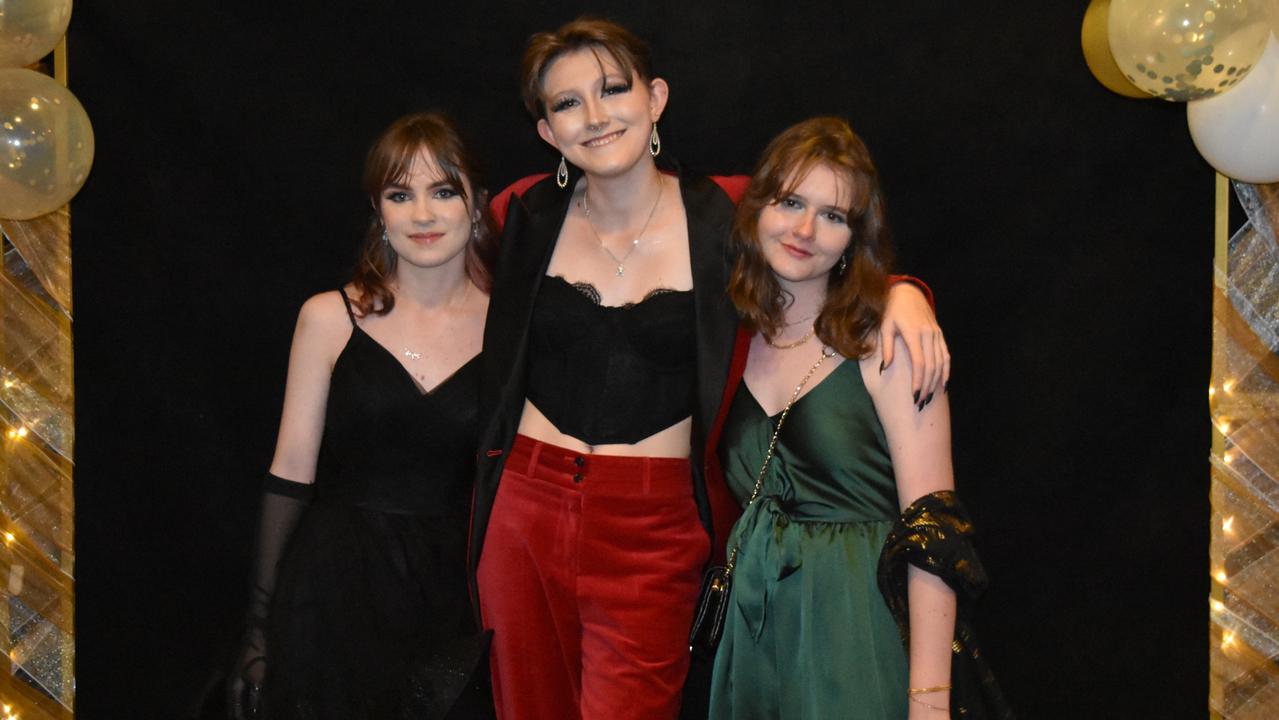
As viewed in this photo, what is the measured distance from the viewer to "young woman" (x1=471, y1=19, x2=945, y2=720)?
238 cm

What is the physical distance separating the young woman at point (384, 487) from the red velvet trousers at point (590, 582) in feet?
0.45

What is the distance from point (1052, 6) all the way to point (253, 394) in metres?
2.38

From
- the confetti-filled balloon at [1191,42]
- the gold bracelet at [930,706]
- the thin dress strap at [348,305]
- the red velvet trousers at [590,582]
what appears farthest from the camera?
the thin dress strap at [348,305]

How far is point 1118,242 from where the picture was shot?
118 inches

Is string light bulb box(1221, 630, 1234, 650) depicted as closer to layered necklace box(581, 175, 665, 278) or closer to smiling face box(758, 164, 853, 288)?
smiling face box(758, 164, 853, 288)

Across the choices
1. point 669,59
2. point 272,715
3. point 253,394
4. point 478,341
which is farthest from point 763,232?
point 253,394

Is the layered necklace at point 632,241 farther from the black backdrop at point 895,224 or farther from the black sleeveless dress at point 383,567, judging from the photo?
the black backdrop at point 895,224

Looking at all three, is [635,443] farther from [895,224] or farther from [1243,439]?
[1243,439]

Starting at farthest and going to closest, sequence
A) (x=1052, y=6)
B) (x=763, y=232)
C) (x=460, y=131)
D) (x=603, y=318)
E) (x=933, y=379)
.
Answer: (x=1052, y=6)
(x=460, y=131)
(x=603, y=318)
(x=763, y=232)
(x=933, y=379)

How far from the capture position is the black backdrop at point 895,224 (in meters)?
2.98

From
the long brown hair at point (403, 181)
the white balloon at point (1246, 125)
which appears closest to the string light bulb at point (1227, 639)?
the white balloon at point (1246, 125)

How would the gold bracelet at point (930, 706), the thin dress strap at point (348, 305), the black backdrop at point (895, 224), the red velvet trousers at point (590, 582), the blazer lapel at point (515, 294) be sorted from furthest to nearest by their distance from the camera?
the black backdrop at point (895, 224), the thin dress strap at point (348, 305), the blazer lapel at point (515, 294), the red velvet trousers at point (590, 582), the gold bracelet at point (930, 706)

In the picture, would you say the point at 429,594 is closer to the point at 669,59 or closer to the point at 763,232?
the point at 763,232

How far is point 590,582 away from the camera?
237cm
